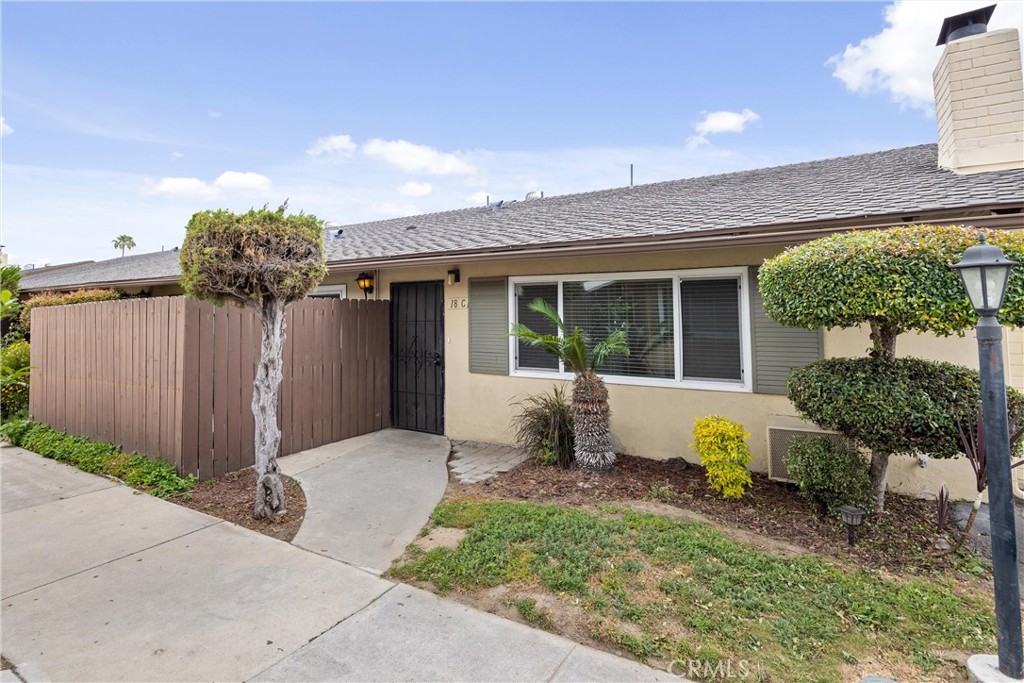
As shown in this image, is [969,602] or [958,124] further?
[958,124]

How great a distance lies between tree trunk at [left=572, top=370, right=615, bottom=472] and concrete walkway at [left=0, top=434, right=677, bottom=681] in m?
2.06

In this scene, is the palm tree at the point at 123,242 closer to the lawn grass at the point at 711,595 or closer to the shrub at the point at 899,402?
the lawn grass at the point at 711,595

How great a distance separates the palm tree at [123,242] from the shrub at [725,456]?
49125 mm

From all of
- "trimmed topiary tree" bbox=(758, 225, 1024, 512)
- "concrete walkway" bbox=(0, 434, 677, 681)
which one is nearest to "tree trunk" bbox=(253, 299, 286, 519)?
"concrete walkway" bbox=(0, 434, 677, 681)

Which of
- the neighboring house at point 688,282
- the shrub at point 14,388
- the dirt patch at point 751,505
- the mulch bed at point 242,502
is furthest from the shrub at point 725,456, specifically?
the shrub at point 14,388

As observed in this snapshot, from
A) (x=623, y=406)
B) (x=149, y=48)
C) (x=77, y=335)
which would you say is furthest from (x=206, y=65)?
(x=623, y=406)

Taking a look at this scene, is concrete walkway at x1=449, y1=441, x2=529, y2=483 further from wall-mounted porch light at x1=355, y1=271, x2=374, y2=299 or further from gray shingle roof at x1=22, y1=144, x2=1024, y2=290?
wall-mounted porch light at x1=355, y1=271, x2=374, y2=299

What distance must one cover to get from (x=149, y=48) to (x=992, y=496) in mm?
12175

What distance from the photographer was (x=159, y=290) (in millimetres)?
11836

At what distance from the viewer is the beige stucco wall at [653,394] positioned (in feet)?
14.4

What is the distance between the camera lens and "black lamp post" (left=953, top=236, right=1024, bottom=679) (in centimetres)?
223

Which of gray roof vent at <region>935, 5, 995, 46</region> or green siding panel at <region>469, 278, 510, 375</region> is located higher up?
gray roof vent at <region>935, 5, 995, 46</region>

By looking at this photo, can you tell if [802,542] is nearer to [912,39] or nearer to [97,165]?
[912,39]

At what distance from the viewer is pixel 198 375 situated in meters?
5.10
